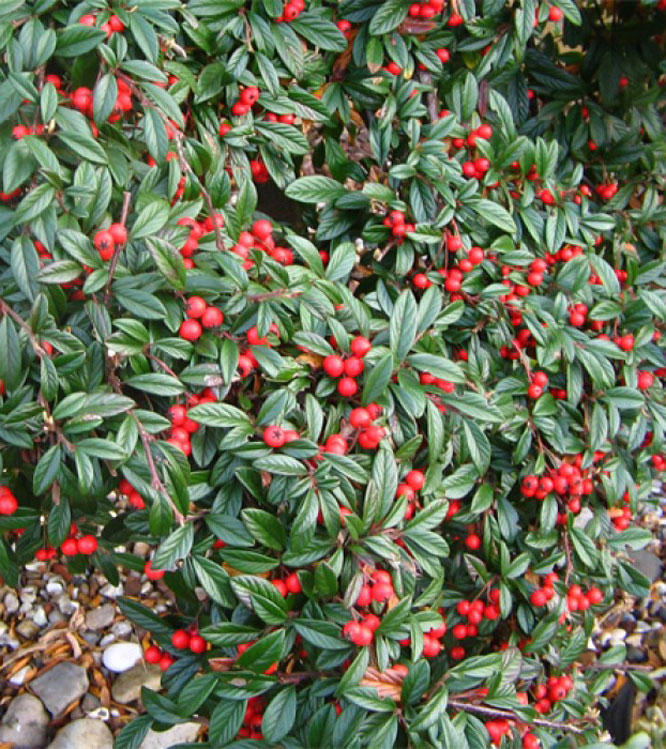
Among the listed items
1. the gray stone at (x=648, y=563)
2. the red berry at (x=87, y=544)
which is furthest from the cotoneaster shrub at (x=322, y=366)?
the gray stone at (x=648, y=563)

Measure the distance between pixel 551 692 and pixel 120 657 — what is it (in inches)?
53.6

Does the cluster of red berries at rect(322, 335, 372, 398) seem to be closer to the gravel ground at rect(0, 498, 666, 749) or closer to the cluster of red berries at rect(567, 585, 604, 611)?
the cluster of red berries at rect(567, 585, 604, 611)

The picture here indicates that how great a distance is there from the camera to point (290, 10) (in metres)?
1.63

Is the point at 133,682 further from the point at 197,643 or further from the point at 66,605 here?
the point at 197,643

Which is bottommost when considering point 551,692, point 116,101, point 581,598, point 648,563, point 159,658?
point 648,563

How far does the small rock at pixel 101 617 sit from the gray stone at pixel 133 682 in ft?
0.72

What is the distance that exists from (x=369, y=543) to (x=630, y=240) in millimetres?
1368

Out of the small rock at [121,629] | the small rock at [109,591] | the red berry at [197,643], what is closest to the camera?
the red berry at [197,643]

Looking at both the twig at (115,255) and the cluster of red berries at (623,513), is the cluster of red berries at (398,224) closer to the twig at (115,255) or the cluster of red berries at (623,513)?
the twig at (115,255)

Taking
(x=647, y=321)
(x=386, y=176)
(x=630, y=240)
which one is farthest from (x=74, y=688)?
(x=630, y=240)

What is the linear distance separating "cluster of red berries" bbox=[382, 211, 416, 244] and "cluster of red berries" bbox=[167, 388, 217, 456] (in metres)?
0.63

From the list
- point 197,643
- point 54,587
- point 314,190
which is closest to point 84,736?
point 54,587

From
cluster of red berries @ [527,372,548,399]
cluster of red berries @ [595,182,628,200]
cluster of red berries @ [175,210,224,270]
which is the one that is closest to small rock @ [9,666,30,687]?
cluster of red berries @ [175,210,224,270]

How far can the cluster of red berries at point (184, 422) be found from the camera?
1.31m
